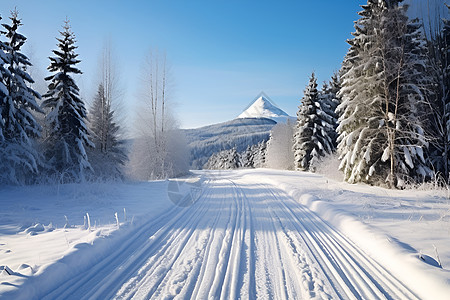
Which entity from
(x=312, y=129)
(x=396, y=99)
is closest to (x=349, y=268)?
(x=396, y=99)

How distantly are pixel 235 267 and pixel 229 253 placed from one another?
552 mm

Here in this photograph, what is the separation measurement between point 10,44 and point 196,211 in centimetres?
1315

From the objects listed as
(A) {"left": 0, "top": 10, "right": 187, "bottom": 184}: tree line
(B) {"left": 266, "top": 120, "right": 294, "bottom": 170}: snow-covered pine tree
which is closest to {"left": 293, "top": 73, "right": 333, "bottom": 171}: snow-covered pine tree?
(B) {"left": 266, "top": 120, "right": 294, "bottom": 170}: snow-covered pine tree

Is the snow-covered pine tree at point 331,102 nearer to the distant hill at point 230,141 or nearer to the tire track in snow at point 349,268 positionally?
the tire track in snow at point 349,268

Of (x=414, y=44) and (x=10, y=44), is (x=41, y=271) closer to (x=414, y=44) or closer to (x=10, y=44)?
(x=10, y=44)

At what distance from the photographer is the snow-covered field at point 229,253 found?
9.30ft

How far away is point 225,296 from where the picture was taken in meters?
2.69

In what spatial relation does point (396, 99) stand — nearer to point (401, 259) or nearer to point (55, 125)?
point (401, 259)

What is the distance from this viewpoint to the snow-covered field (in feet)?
9.30

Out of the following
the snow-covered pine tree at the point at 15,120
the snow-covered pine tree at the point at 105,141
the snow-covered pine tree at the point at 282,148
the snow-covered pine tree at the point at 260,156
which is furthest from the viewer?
the snow-covered pine tree at the point at 260,156

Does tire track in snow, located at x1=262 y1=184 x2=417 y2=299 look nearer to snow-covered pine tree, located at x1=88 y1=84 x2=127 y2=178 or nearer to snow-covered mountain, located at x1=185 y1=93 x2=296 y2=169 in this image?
snow-covered pine tree, located at x1=88 y1=84 x2=127 y2=178

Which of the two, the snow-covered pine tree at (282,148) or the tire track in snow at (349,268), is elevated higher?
the snow-covered pine tree at (282,148)

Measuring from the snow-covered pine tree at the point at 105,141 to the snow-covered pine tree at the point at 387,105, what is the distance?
52.0ft

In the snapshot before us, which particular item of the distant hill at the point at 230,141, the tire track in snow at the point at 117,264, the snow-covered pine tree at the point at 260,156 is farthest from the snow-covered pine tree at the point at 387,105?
the distant hill at the point at 230,141
